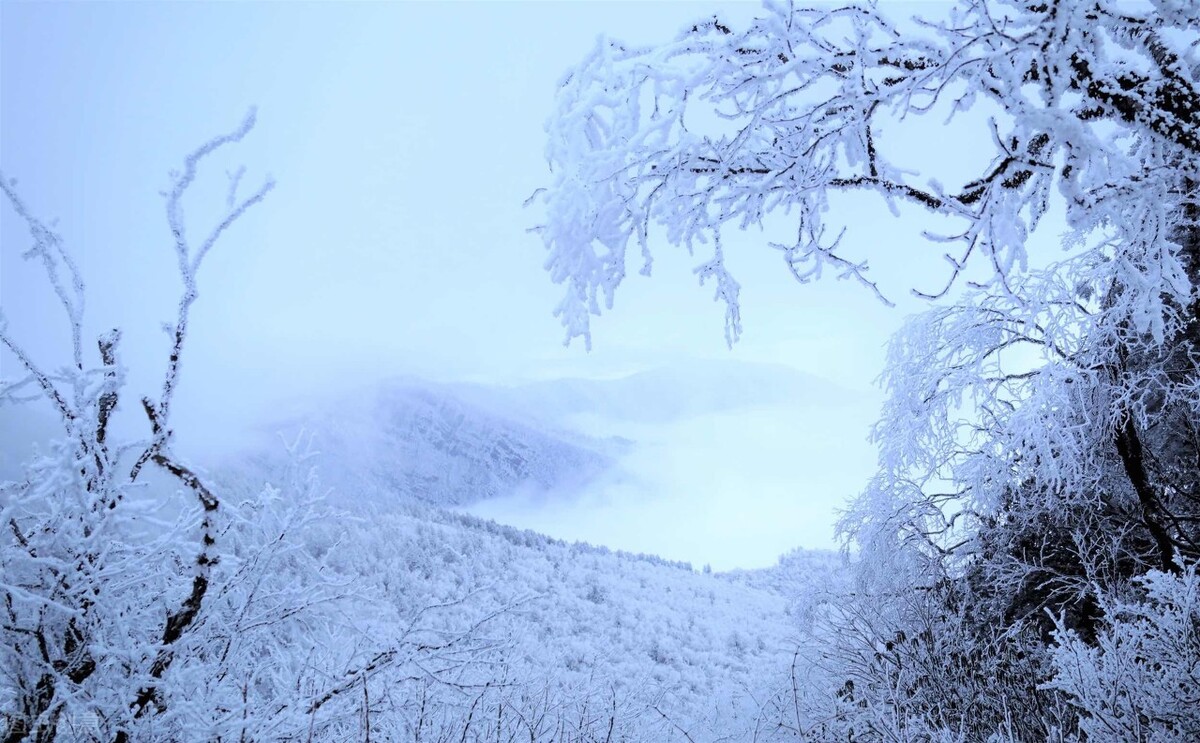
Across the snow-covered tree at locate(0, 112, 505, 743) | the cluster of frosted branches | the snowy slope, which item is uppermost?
the cluster of frosted branches

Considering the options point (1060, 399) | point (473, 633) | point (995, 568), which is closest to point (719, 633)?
point (995, 568)

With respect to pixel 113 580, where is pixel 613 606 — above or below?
below

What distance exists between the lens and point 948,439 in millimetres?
7953

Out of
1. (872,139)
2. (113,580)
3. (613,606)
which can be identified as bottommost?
(613,606)

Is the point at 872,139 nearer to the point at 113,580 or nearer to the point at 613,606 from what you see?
the point at 113,580

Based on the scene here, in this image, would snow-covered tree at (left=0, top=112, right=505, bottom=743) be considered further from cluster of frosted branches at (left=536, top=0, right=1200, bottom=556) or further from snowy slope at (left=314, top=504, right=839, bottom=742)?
snowy slope at (left=314, top=504, right=839, bottom=742)

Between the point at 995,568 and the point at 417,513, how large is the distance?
5399cm

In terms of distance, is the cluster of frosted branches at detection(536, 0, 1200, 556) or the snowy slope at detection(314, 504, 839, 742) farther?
the snowy slope at detection(314, 504, 839, 742)

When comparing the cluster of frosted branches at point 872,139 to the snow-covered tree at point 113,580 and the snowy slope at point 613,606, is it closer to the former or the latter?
the snow-covered tree at point 113,580

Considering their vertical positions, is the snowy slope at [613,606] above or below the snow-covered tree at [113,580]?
below

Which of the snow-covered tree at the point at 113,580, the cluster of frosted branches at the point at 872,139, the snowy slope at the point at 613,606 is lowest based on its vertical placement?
the snowy slope at the point at 613,606

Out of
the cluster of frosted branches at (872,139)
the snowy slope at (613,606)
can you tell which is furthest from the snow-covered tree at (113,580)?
the snowy slope at (613,606)

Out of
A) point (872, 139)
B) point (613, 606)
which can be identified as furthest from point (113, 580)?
point (613, 606)

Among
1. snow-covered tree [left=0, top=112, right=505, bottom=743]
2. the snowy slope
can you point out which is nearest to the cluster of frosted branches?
snow-covered tree [left=0, top=112, right=505, bottom=743]
